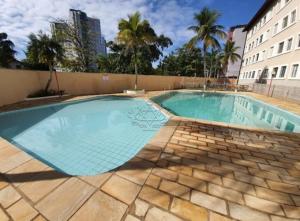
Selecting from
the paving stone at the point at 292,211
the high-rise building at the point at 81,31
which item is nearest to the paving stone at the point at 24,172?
the paving stone at the point at 292,211

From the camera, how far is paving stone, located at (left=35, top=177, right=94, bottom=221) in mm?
1550

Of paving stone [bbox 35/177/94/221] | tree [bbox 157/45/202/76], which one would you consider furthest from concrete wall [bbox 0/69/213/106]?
tree [bbox 157/45/202/76]

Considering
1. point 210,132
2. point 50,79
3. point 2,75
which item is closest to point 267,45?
point 210,132

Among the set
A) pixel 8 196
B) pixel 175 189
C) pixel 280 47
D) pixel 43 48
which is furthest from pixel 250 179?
pixel 280 47

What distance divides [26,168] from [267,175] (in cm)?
372

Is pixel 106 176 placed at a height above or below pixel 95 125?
above

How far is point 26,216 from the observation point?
1.53 m

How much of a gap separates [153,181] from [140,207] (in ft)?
1.41

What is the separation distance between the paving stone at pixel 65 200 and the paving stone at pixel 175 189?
915 millimetres

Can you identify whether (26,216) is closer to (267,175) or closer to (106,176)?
(106,176)

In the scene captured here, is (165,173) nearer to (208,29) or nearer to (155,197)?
(155,197)

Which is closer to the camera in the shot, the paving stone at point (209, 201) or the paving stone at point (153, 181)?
the paving stone at point (209, 201)

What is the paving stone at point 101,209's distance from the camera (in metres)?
1.51

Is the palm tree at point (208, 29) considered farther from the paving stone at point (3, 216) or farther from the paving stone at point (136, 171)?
the paving stone at point (3, 216)
